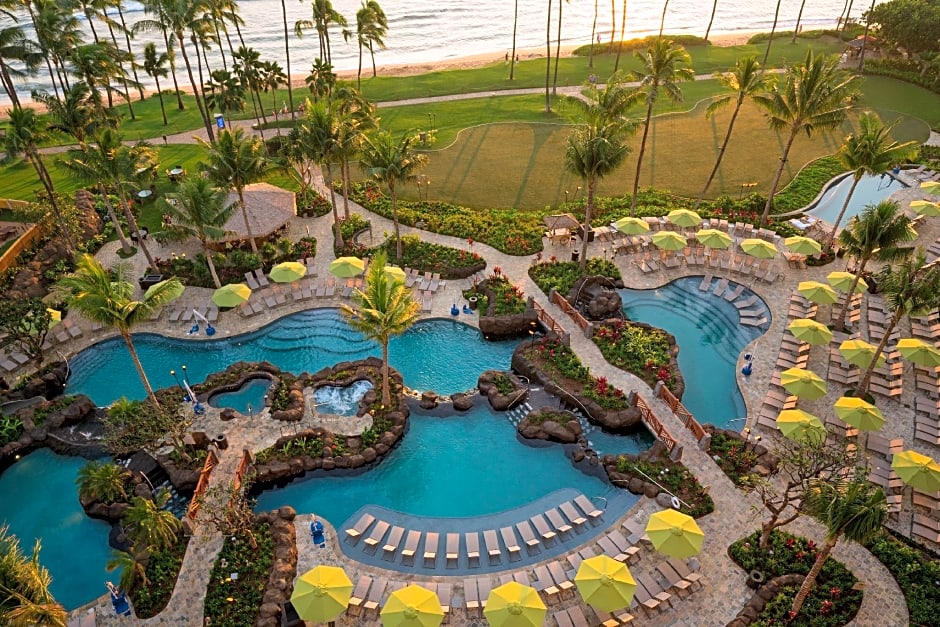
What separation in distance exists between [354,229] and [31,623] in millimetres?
31241

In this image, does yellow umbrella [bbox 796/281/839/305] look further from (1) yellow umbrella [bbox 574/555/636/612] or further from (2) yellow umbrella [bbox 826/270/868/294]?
(1) yellow umbrella [bbox 574/555/636/612]

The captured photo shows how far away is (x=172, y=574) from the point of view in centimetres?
2208

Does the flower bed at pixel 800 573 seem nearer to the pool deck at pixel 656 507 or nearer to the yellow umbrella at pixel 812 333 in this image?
the pool deck at pixel 656 507

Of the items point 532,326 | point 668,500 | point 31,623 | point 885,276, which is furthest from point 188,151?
point 885,276

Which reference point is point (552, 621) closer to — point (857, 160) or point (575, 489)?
point (575, 489)

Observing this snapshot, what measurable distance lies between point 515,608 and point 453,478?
8.15 m

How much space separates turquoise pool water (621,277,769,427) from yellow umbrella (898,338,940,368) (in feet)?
22.6

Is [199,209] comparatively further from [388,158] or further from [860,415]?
[860,415]

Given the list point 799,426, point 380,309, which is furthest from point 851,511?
point 380,309

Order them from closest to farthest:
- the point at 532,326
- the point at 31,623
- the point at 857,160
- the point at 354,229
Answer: the point at 31,623, the point at 532,326, the point at 857,160, the point at 354,229

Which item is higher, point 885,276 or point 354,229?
point 885,276

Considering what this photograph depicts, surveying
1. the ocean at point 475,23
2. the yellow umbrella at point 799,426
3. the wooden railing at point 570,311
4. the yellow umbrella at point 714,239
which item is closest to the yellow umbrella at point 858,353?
the yellow umbrella at point 799,426

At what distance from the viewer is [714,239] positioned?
123ft

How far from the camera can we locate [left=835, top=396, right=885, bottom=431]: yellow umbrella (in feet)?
83.5
